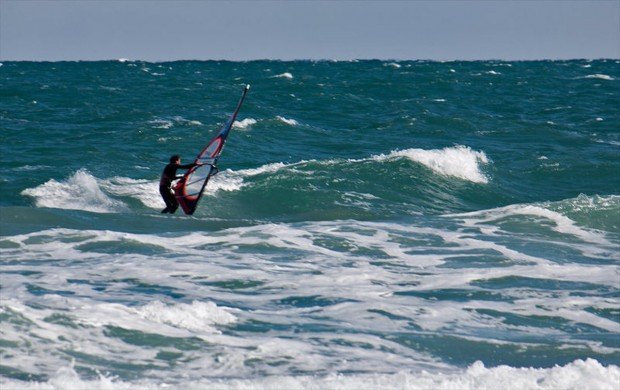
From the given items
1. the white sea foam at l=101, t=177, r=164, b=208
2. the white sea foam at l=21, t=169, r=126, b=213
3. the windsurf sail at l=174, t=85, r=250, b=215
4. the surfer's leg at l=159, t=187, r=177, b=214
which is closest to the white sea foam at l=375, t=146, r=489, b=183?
the white sea foam at l=101, t=177, r=164, b=208

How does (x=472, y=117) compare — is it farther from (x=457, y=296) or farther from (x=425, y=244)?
(x=457, y=296)

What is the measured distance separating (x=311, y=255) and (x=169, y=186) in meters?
3.61

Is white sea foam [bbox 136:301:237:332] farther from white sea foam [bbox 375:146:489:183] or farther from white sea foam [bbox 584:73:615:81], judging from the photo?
white sea foam [bbox 584:73:615:81]

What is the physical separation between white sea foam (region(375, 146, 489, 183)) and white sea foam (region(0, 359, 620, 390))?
14.4 m

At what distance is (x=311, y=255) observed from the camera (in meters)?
14.2

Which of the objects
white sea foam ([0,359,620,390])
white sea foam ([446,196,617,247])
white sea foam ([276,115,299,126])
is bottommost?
white sea foam ([0,359,620,390])

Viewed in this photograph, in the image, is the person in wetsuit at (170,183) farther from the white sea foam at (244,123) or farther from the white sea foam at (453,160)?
the white sea foam at (244,123)

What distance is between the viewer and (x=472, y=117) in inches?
1383

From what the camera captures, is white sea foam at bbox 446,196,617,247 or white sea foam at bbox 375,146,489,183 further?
Result: white sea foam at bbox 375,146,489,183

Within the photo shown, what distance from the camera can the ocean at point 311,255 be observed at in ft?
29.9

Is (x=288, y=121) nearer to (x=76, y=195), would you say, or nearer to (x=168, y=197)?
(x=76, y=195)

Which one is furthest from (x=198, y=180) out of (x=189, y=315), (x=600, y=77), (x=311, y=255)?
(x=600, y=77)

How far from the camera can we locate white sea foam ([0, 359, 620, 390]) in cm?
835

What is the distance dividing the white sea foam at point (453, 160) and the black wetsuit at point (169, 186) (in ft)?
26.7
